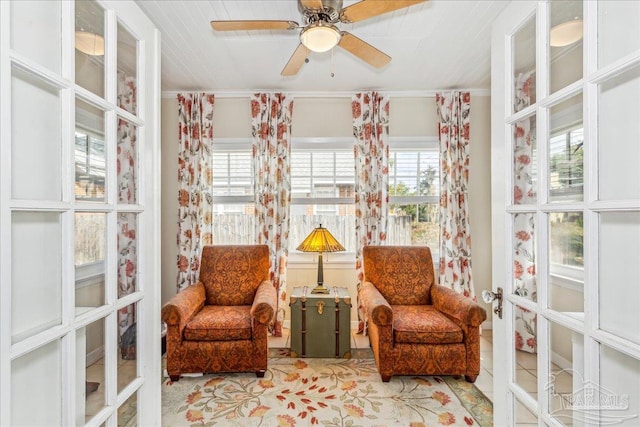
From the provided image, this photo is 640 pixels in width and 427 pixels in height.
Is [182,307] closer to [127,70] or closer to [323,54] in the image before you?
[127,70]

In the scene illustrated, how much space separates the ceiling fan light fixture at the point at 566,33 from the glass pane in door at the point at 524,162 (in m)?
0.23

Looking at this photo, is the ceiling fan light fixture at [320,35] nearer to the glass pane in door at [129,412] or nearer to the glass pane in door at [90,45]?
the glass pane in door at [90,45]

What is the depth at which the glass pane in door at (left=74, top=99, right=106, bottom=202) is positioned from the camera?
0.96 meters

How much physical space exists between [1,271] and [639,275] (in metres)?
1.50

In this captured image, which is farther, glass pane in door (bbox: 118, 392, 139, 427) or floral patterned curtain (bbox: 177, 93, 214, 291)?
floral patterned curtain (bbox: 177, 93, 214, 291)

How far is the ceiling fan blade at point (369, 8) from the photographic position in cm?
152

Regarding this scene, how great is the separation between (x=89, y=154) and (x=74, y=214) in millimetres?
207

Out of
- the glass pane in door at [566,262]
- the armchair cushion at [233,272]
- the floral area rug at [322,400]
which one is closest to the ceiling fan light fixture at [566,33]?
the glass pane in door at [566,262]

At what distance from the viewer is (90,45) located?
99cm

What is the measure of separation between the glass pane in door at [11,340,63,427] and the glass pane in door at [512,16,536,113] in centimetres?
166

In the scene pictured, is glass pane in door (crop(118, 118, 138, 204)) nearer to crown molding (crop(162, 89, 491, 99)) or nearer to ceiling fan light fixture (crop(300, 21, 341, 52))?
ceiling fan light fixture (crop(300, 21, 341, 52))

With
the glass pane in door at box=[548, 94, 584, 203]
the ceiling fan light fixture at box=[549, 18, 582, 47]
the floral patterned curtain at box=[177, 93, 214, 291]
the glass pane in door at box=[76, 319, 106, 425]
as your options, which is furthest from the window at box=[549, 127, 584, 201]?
the floral patterned curtain at box=[177, 93, 214, 291]

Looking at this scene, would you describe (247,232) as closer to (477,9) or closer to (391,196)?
(391,196)

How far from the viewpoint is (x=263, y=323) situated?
243 cm
